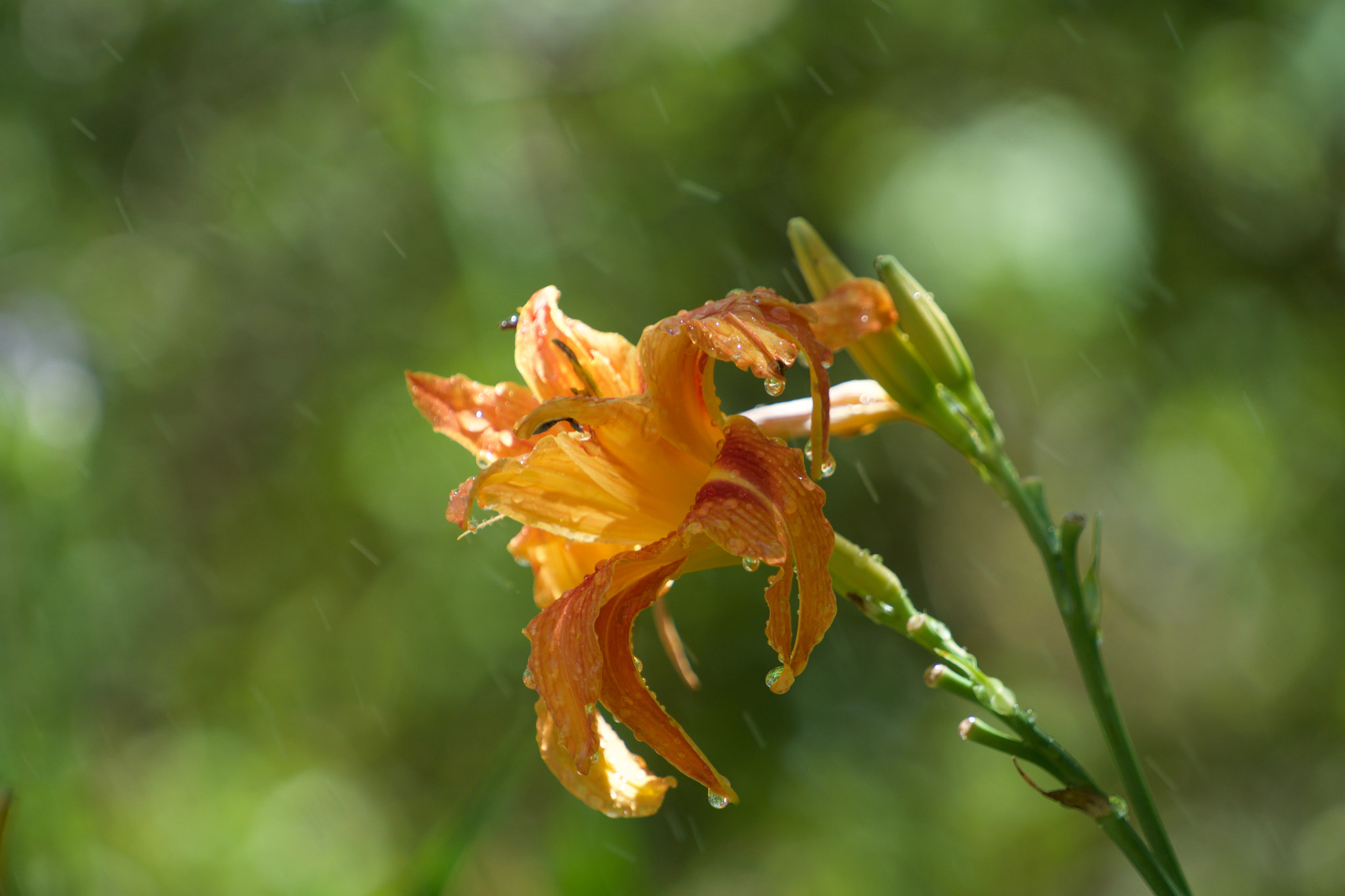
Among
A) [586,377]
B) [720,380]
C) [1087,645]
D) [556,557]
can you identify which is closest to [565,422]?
[586,377]

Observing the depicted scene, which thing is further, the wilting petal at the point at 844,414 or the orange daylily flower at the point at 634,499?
the wilting petal at the point at 844,414

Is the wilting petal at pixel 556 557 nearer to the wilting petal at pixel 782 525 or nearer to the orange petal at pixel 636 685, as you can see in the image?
the orange petal at pixel 636 685

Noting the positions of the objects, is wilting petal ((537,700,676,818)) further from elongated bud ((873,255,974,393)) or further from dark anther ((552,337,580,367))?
elongated bud ((873,255,974,393))

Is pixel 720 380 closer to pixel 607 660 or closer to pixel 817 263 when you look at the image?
pixel 817 263

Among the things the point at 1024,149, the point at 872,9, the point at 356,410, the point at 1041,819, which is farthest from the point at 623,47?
the point at 1041,819

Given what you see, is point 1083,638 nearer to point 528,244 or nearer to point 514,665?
point 528,244

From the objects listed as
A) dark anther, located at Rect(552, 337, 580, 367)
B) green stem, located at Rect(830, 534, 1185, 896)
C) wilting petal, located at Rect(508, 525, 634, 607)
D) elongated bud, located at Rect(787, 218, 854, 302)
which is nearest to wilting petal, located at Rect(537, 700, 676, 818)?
wilting petal, located at Rect(508, 525, 634, 607)

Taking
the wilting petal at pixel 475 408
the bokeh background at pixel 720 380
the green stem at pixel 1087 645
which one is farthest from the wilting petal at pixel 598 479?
the bokeh background at pixel 720 380
